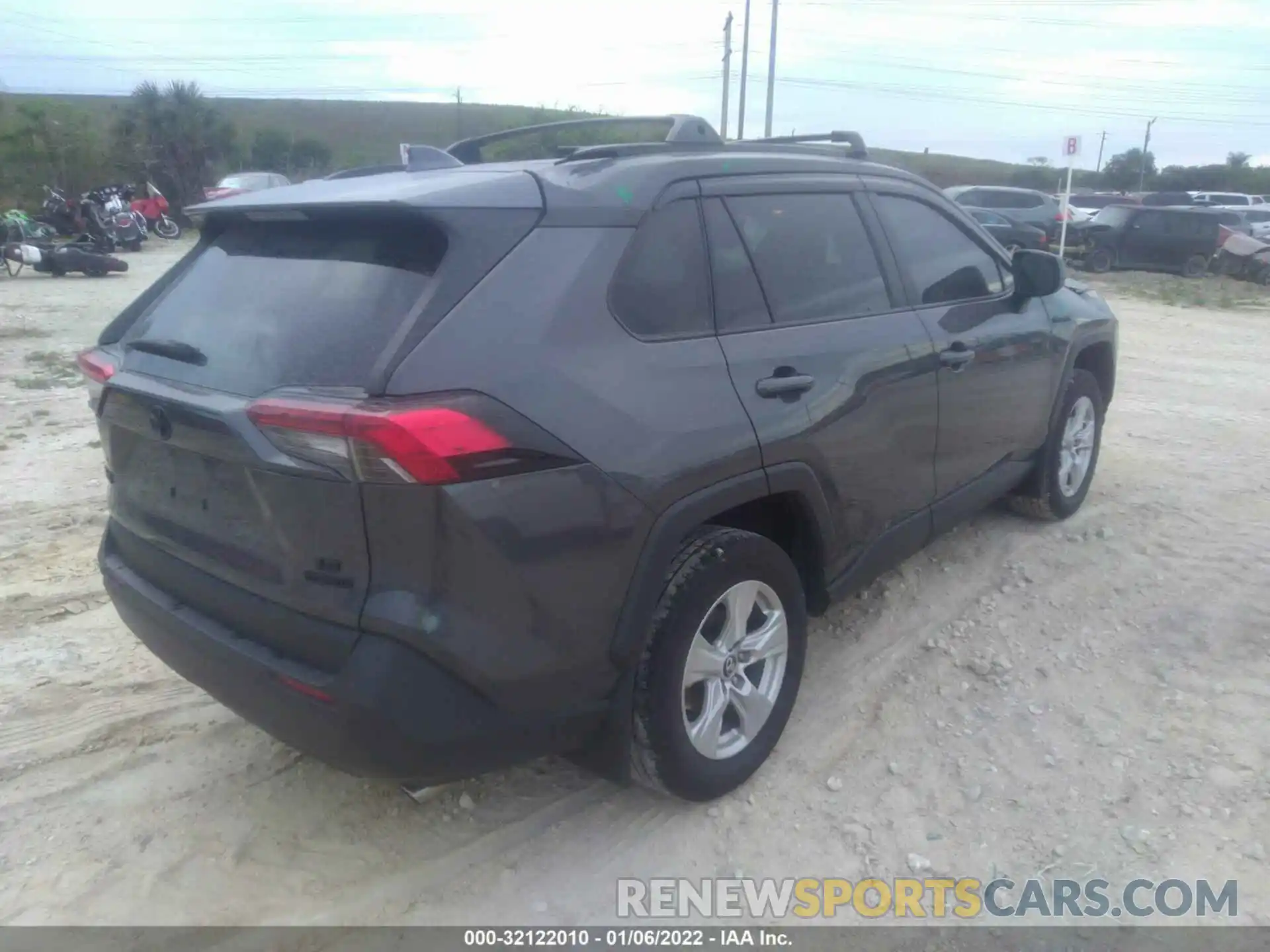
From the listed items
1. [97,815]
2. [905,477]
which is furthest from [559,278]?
[97,815]

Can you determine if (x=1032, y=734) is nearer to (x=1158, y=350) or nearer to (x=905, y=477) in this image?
(x=905, y=477)

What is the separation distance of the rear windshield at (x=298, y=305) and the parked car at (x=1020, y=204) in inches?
805

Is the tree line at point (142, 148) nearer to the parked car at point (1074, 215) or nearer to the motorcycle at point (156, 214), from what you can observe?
the parked car at point (1074, 215)

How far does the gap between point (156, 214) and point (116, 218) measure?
361 cm

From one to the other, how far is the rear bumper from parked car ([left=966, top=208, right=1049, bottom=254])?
19.0 m

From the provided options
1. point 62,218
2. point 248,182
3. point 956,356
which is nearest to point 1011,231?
point 248,182

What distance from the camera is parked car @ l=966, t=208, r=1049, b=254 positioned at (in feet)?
64.3

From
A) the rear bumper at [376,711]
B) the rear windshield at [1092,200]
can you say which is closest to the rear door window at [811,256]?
the rear bumper at [376,711]

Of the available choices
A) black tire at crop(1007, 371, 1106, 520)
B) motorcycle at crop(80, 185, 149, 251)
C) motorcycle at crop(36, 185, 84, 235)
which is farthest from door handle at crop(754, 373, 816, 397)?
motorcycle at crop(36, 185, 84, 235)

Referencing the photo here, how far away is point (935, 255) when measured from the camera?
396cm

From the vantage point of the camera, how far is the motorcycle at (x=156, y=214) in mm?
23797

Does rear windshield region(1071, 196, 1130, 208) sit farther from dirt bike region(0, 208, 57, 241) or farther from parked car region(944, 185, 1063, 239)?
dirt bike region(0, 208, 57, 241)

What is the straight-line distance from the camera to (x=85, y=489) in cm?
557

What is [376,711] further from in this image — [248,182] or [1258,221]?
[1258,221]
